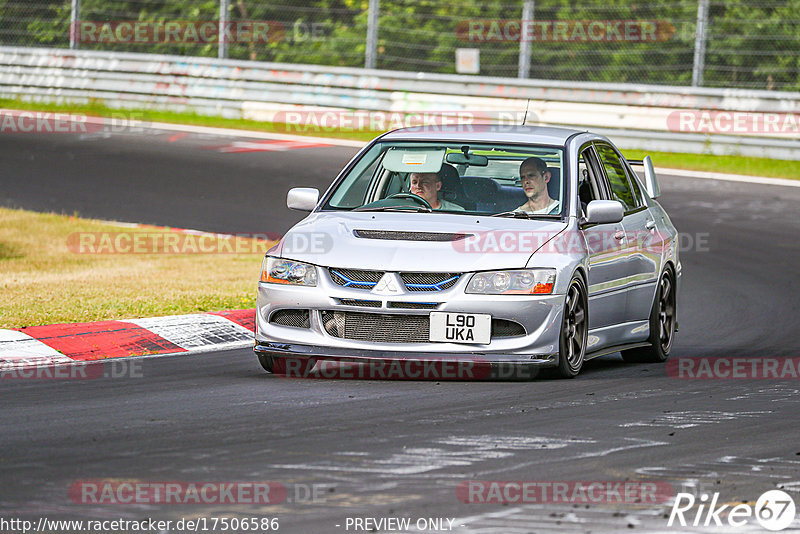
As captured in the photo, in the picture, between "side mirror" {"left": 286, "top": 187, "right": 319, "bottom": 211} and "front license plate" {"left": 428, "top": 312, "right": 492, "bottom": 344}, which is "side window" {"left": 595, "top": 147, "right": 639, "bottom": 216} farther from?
"front license plate" {"left": 428, "top": 312, "right": 492, "bottom": 344}

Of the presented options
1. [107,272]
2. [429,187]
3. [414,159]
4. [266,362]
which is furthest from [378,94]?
[266,362]

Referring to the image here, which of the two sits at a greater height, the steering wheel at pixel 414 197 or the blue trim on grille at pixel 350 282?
the steering wheel at pixel 414 197

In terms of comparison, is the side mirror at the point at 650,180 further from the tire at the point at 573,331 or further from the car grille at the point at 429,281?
the car grille at the point at 429,281

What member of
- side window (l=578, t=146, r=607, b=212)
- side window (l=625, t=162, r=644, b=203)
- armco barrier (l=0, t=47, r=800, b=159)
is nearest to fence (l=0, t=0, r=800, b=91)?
armco barrier (l=0, t=47, r=800, b=159)

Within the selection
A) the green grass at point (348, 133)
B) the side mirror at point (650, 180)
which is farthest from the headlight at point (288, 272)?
the green grass at point (348, 133)

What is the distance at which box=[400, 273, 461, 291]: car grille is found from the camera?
8.34m

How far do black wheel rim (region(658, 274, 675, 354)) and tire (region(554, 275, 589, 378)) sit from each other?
1529 mm

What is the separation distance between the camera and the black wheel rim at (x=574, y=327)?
8680mm

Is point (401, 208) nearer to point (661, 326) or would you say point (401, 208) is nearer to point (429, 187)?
point (429, 187)

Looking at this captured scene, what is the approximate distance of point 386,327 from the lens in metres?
8.39

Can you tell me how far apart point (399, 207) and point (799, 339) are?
374cm

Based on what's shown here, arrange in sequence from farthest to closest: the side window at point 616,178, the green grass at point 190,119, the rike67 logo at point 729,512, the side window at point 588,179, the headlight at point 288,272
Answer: the green grass at point 190,119
the side window at point 616,178
the side window at point 588,179
the headlight at point 288,272
the rike67 logo at point 729,512

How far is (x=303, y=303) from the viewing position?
335 inches

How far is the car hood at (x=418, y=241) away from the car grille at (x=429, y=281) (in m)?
0.04
